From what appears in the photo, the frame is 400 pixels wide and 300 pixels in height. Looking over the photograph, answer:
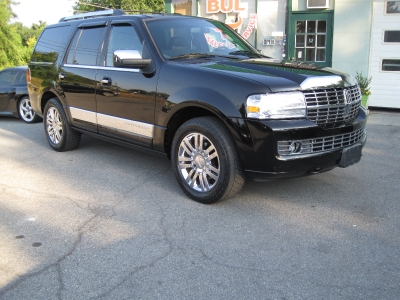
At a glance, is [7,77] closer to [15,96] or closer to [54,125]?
[15,96]

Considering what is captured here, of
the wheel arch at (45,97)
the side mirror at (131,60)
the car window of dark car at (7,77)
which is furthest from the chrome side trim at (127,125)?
the car window of dark car at (7,77)

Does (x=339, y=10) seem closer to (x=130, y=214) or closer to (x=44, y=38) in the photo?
(x=44, y=38)

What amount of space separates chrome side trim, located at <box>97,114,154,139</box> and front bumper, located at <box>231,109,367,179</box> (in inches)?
52.3

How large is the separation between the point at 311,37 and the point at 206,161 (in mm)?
7881

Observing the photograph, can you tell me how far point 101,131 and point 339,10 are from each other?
7.41m

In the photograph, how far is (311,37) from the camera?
1127 cm

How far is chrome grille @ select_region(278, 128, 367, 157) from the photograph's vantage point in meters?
4.00

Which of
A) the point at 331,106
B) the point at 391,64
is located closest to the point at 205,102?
the point at 331,106

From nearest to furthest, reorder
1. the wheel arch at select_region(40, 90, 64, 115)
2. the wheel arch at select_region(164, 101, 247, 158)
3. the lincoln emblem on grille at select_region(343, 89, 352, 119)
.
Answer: the wheel arch at select_region(164, 101, 247, 158) → the lincoln emblem on grille at select_region(343, 89, 352, 119) → the wheel arch at select_region(40, 90, 64, 115)

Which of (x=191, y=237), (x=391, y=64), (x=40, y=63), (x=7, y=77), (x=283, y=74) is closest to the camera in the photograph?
(x=191, y=237)

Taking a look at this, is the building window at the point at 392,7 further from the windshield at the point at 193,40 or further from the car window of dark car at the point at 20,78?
the car window of dark car at the point at 20,78

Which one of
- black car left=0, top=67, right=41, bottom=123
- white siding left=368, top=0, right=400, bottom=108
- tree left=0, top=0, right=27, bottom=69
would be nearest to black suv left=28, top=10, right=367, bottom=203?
black car left=0, top=67, right=41, bottom=123

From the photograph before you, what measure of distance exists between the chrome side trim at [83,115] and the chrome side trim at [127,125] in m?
0.15

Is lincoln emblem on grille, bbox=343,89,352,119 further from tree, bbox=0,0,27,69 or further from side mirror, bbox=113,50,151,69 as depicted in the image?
tree, bbox=0,0,27,69
